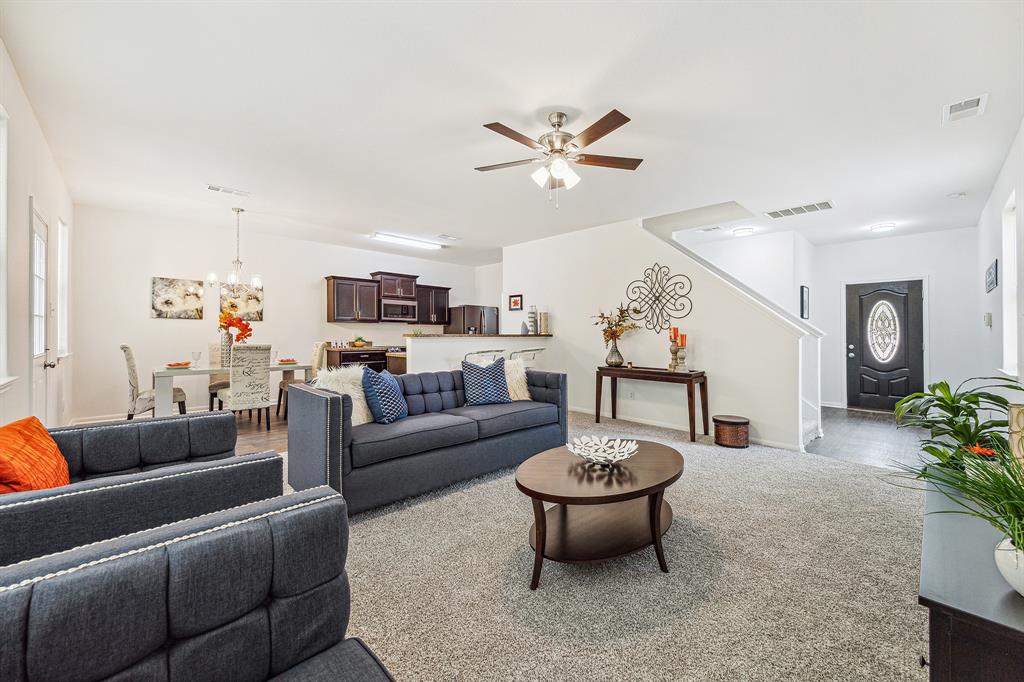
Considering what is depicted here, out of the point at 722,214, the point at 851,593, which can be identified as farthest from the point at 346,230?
the point at 851,593

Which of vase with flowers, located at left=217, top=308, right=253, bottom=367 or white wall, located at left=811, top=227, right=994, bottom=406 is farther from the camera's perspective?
white wall, located at left=811, top=227, right=994, bottom=406

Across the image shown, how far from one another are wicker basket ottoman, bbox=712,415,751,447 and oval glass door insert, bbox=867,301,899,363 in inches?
146

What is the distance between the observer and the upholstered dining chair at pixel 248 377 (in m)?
4.54

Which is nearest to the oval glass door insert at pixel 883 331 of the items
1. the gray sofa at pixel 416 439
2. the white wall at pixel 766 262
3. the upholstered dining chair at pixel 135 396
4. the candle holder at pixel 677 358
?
the white wall at pixel 766 262

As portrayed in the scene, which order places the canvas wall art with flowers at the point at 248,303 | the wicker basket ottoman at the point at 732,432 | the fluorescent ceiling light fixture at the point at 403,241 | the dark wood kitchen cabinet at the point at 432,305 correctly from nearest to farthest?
the wicker basket ottoman at the point at 732,432, the canvas wall art with flowers at the point at 248,303, the fluorescent ceiling light fixture at the point at 403,241, the dark wood kitchen cabinet at the point at 432,305

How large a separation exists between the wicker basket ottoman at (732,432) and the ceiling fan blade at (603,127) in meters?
3.10

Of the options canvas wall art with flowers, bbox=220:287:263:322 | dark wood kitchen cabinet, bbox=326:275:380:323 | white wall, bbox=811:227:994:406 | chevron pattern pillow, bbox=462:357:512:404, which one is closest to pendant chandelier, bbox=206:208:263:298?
canvas wall art with flowers, bbox=220:287:263:322

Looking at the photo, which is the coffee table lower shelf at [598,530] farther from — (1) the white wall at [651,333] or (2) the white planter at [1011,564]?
(1) the white wall at [651,333]

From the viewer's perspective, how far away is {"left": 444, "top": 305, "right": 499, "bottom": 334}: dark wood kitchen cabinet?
28.7ft

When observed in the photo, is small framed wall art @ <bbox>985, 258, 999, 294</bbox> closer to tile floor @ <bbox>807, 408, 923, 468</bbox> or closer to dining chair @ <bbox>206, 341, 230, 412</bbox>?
tile floor @ <bbox>807, 408, 923, 468</bbox>

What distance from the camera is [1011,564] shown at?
902 millimetres

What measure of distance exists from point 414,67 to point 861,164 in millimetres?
3754

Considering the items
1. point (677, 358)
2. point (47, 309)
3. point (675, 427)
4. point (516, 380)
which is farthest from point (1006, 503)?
point (47, 309)

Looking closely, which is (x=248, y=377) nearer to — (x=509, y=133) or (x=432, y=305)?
(x=509, y=133)
